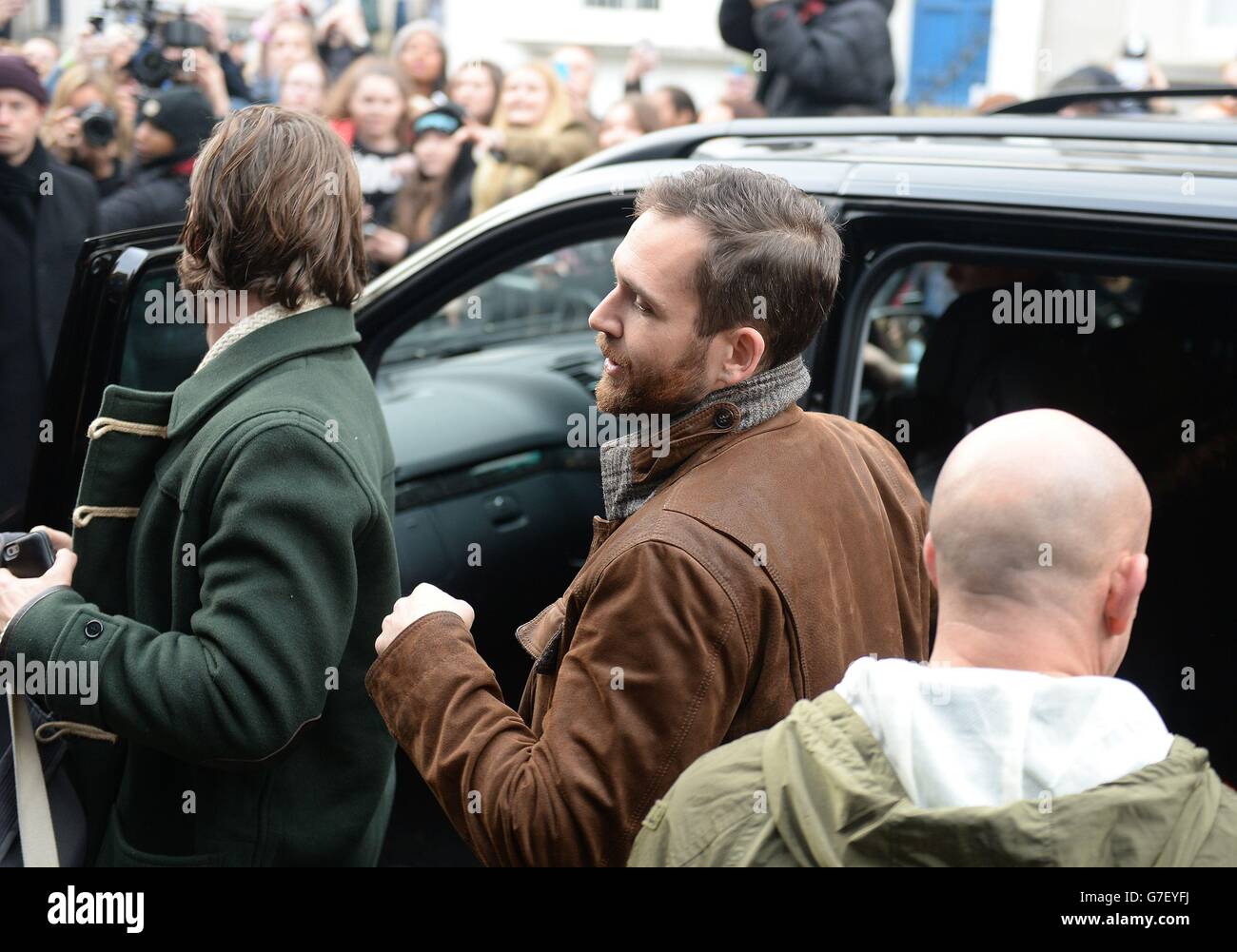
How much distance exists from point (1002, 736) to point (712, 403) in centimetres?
69

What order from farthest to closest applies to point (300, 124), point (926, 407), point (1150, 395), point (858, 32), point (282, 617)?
point (858, 32) < point (926, 407) < point (1150, 395) < point (300, 124) < point (282, 617)

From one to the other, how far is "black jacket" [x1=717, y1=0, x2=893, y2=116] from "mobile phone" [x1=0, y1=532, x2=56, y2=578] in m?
4.36

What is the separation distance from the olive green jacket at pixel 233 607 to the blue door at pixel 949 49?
48.3ft

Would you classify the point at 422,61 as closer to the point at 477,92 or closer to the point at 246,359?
the point at 477,92

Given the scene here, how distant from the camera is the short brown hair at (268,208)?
6.27 feet

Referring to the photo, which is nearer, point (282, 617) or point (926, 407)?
point (282, 617)

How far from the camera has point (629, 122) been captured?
6.69 metres

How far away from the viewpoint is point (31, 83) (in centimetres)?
474

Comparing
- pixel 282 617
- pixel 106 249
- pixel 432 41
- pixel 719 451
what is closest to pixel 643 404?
pixel 719 451

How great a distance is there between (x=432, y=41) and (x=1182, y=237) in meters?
5.75

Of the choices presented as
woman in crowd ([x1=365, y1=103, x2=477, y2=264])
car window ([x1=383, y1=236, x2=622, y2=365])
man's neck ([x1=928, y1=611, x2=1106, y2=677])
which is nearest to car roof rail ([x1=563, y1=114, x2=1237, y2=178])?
car window ([x1=383, y1=236, x2=622, y2=365])

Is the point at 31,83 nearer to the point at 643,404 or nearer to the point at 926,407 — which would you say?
the point at 926,407

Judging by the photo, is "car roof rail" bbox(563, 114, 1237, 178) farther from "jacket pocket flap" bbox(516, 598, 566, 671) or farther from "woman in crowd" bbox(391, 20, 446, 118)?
"woman in crowd" bbox(391, 20, 446, 118)

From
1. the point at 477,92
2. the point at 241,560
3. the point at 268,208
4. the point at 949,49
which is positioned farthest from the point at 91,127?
the point at 949,49
